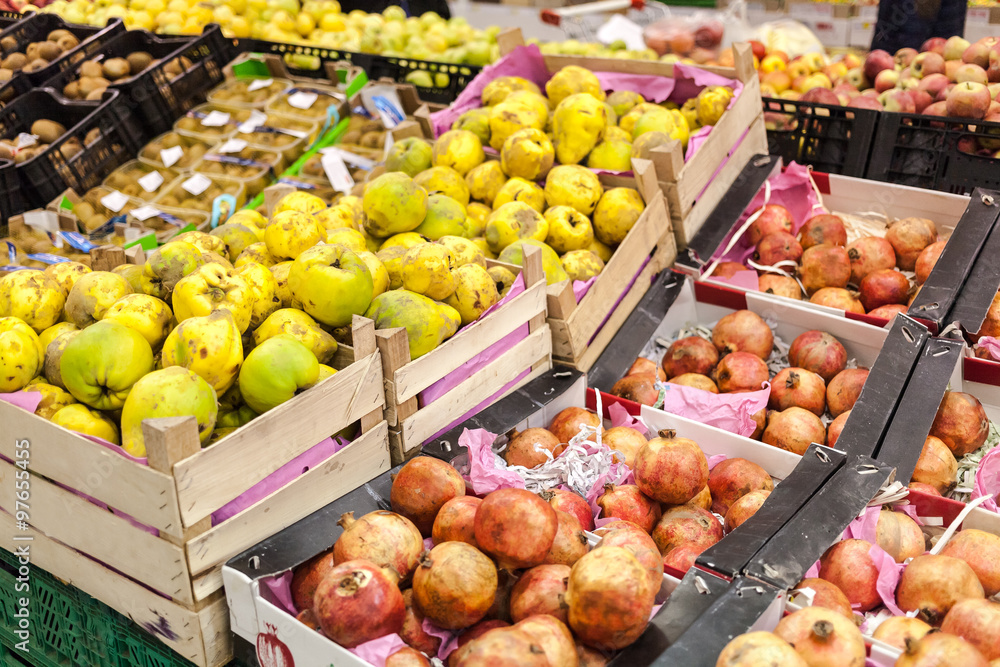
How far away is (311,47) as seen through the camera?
5.16 m

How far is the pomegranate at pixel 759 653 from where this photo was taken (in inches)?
53.7

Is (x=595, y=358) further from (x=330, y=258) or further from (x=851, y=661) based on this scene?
(x=851, y=661)

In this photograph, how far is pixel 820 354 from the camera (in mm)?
2732

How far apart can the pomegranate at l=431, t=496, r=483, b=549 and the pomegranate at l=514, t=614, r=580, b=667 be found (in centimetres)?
29

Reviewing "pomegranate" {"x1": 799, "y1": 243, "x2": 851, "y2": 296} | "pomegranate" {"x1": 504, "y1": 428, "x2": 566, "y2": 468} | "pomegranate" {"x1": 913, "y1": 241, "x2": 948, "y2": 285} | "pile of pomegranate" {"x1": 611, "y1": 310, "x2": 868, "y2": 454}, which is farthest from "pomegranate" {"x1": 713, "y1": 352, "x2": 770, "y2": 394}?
"pomegranate" {"x1": 913, "y1": 241, "x2": 948, "y2": 285}

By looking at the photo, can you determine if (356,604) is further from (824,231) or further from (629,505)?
(824,231)

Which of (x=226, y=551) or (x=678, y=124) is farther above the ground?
(x=678, y=124)

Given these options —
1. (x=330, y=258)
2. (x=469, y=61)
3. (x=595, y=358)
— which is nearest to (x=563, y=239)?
(x=595, y=358)

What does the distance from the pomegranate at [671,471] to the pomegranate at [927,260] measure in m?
1.55

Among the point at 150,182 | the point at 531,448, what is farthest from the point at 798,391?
the point at 150,182

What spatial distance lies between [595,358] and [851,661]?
4.84ft

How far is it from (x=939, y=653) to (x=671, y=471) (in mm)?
753

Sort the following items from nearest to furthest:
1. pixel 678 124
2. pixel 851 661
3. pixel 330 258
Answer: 1. pixel 851 661
2. pixel 330 258
3. pixel 678 124

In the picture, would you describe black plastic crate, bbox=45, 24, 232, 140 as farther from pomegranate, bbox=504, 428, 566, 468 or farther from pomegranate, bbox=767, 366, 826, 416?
pomegranate, bbox=767, 366, 826, 416
